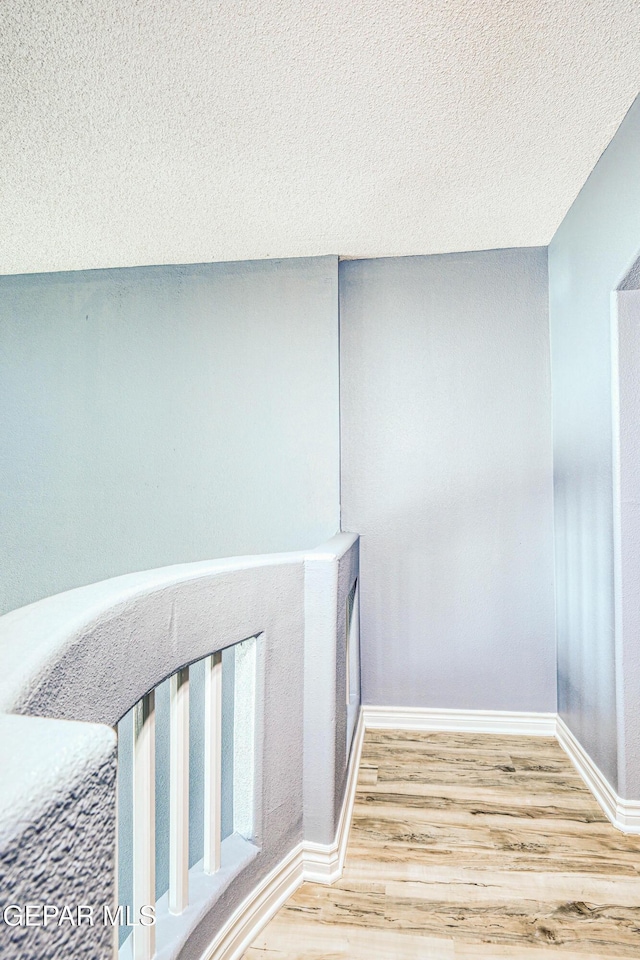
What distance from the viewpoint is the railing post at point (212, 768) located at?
1157 millimetres

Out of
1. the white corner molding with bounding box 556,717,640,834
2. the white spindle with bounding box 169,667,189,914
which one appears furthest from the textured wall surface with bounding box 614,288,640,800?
the white spindle with bounding box 169,667,189,914

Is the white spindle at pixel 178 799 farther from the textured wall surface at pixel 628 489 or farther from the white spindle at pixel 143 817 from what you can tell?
the textured wall surface at pixel 628 489

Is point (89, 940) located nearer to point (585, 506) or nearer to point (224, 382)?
point (585, 506)

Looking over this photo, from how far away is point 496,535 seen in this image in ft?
Result: 8.75

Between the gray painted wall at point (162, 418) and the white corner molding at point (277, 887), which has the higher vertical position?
the gray painted wall at point (162, 418)

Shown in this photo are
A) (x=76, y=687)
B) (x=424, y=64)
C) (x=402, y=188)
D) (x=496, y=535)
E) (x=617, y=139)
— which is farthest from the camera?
(x=496, y=535)

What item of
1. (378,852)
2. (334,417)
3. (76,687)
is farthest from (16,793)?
(334,417)

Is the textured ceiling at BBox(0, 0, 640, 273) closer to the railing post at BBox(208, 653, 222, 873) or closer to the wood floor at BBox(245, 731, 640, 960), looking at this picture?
the railing post at BBox(208, 653, 222, 873)

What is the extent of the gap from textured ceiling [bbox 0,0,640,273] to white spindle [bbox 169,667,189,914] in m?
1.60

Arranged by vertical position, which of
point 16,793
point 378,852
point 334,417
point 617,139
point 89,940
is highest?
point 617,139

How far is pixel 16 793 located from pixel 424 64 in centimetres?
188

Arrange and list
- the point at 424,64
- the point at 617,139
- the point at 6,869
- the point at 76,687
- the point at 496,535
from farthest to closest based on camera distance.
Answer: the point at 496,535
the point at 617,139
the point at 424,64
the point at 76,687
the point at 6,869

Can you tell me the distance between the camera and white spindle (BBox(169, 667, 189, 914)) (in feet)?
3.34

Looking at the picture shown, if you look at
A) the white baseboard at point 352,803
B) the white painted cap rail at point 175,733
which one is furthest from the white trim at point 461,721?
the white painted cap rail at point 175,733
